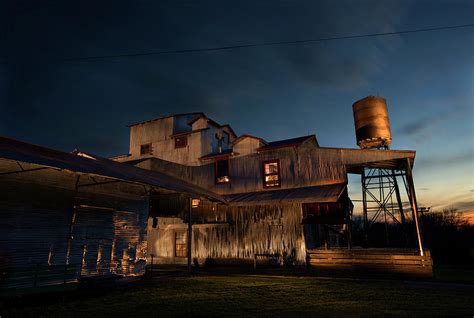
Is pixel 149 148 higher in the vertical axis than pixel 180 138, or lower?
lower

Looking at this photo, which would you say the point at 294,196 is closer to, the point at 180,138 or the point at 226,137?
the point at 180,138

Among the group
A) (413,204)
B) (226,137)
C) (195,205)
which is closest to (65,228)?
(195,205)

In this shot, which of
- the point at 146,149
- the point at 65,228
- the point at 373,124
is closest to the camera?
the point at 65,228

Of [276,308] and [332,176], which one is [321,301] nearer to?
[276,308]

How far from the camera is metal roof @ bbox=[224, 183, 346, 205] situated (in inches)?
699

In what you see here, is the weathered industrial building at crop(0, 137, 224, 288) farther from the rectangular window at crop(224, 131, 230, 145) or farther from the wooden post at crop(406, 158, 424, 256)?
the rectangular window at crop(224, 131, 230, 145)

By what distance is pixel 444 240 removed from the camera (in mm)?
26250

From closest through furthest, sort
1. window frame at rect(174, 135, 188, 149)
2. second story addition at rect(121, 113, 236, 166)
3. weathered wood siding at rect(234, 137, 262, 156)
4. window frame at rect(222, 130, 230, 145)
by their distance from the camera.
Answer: weathered wood siding at rect(234, 137, 262, 156), second story addition at rect(121, 113, 236, 166), window frame at rect(174, 135, 188, 149), window frame at rect(222, 130, 230, 145)

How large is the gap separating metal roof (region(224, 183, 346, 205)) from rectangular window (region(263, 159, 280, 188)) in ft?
2.09

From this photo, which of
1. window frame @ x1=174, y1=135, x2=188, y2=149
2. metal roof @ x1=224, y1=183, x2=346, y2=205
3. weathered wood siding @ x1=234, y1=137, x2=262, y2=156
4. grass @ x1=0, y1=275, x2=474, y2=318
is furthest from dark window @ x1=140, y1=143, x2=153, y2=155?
grass @ x1=0, y1=275, x2=474, y2=318

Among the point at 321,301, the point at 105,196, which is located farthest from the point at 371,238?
the point at 105,196

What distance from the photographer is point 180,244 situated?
74.3 ft

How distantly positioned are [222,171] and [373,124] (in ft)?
37.4

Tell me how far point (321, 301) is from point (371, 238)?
25.4m
